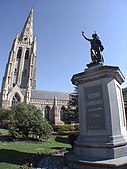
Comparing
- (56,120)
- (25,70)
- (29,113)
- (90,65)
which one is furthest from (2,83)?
(90,65)

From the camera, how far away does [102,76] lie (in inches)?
273

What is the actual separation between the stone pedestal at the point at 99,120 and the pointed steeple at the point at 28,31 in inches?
3086

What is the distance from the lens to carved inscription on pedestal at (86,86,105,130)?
658 centimetres

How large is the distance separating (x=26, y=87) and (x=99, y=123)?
5608 centimetres

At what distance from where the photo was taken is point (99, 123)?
655cm

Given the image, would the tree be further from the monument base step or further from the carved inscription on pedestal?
the monument base step

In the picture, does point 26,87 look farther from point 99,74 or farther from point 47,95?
point 99,74

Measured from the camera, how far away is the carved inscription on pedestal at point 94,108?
6.58m

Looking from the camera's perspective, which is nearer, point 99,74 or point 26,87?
point 99,74

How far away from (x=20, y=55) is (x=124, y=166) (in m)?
73.3

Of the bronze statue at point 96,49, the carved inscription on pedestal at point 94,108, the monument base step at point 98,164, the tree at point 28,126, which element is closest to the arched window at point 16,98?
the tree at point 28,126

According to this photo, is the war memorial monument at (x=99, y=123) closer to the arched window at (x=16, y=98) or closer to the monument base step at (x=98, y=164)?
the monument base step at (x=98, y=164)

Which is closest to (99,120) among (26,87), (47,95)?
(26,87)

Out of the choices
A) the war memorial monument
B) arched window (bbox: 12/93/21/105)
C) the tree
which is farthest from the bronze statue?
arched window (bbox: 12/93/21/105)
